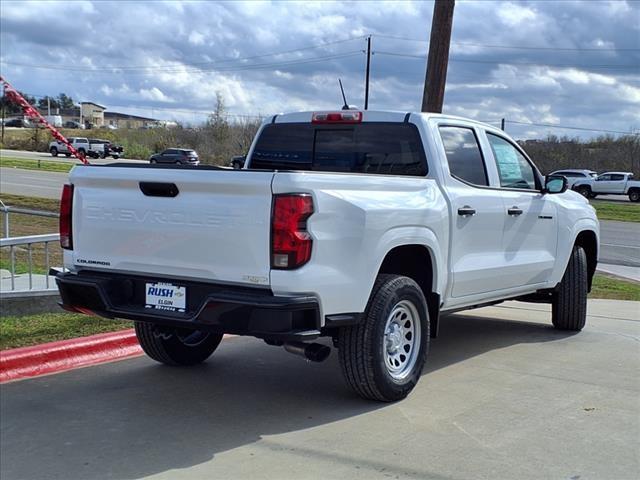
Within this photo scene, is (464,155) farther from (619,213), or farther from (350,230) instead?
(619,213)

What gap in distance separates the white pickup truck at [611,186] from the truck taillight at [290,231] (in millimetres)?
43817

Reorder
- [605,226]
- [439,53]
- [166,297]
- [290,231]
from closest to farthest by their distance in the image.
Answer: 1. [290,231]
2. [166,297]
3. [439,53]
4. [605,226]

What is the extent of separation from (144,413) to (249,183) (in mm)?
1862

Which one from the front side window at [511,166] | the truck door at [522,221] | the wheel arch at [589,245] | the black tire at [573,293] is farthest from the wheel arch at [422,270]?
the wheel arch at [589,245]

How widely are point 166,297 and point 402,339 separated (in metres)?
1.75

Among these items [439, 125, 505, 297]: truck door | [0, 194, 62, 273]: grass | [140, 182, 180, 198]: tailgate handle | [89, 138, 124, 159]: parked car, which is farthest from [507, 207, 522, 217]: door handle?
[89, 138, 124, 159]: parked car

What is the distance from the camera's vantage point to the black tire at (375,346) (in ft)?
16.7

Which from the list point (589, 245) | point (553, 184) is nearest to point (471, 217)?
point (553, 184)

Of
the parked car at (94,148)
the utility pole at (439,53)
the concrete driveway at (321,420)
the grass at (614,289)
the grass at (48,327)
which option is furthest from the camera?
the parked car at (94,148)

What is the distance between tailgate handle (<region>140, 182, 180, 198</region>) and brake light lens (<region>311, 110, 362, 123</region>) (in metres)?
2.08

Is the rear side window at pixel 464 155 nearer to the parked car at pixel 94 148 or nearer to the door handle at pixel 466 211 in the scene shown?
the door handle at pixel 466 211

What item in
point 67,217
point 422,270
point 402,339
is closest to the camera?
point 67,217

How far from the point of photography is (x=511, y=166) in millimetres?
7094

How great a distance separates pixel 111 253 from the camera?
516cm
